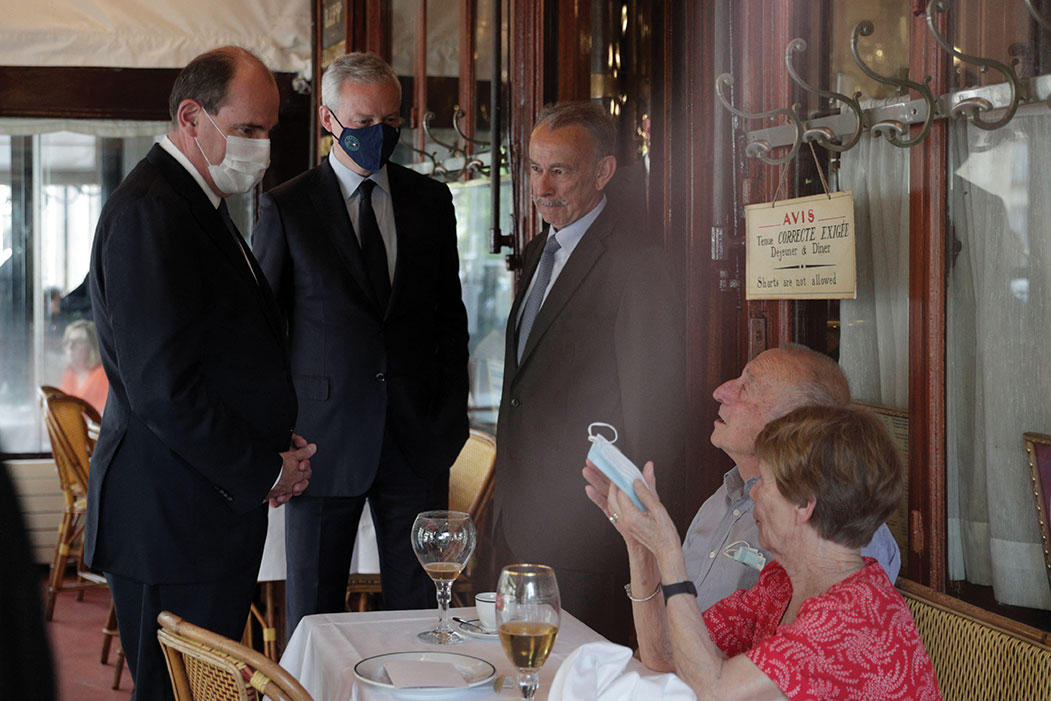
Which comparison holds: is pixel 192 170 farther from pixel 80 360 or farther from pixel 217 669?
pixel 80 360

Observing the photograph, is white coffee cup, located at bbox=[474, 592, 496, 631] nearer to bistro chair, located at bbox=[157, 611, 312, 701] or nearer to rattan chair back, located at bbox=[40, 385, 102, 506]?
bistro chair, located at bbox=[157, 611, 312, 701]

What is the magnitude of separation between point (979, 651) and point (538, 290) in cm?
134

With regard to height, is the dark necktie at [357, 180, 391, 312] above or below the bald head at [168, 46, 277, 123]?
below

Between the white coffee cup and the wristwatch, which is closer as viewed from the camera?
the wristwatch

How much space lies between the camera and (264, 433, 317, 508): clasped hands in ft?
7.59

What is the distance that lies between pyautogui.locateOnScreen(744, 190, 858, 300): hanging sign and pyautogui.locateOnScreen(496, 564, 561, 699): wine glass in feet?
3.30

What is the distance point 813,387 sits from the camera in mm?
1957

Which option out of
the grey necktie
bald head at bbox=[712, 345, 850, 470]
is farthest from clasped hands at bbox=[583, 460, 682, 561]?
the grey necktie

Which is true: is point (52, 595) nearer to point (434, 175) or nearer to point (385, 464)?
point (434, 175)

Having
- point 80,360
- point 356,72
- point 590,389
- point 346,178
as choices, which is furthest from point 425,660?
point 80,360

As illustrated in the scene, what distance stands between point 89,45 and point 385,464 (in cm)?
375

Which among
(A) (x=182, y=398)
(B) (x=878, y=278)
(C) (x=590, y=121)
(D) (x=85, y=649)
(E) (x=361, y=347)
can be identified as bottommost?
(D) (x=85, y=649)

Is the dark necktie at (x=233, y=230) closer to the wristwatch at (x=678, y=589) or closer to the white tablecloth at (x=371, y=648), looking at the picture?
the white tablecloth at (x=371, y=648)

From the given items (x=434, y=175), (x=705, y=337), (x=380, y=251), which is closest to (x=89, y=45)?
(x=434, y=175)
